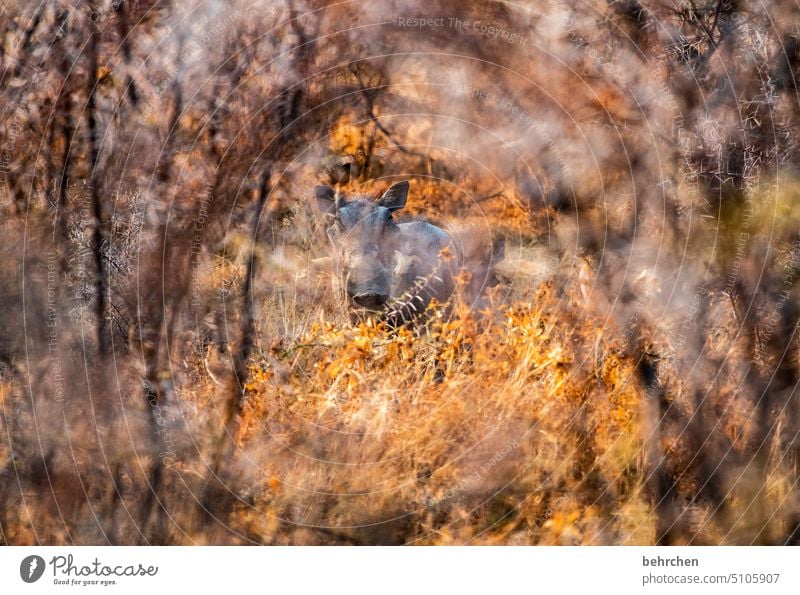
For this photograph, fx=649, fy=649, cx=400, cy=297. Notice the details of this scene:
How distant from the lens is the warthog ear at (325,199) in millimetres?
3793

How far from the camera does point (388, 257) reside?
380cm

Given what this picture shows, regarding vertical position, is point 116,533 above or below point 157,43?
below

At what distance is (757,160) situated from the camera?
3.91 m

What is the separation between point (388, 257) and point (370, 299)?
27 cm

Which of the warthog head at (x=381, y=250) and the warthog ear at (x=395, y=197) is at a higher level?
the warthog ear at (x=395, y=197)

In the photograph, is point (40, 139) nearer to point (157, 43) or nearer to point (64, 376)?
point (157, 43)

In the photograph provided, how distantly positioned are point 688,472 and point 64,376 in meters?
3.80

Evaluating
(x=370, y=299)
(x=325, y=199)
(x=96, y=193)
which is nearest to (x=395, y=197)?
(x=325, y=199)
